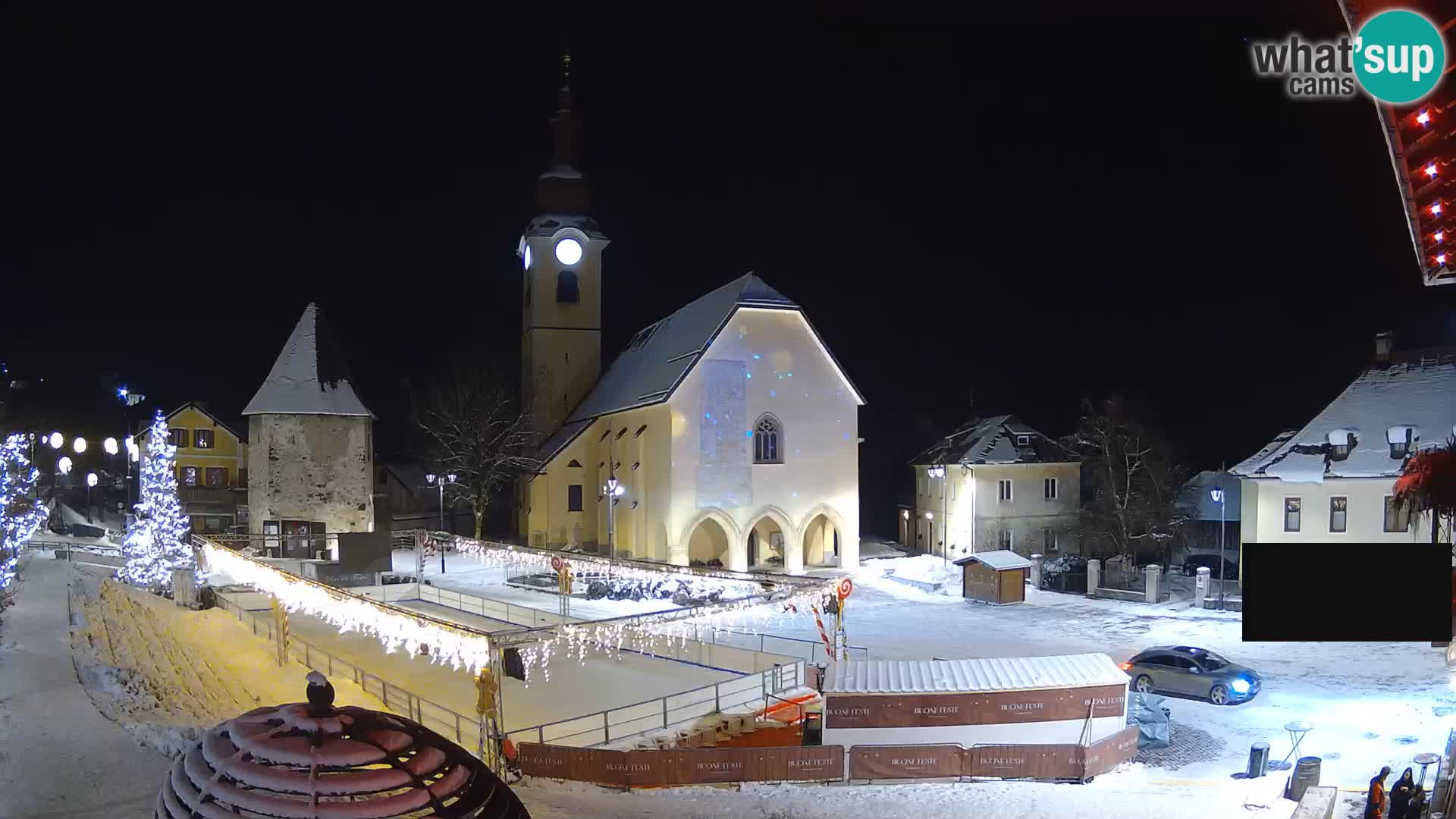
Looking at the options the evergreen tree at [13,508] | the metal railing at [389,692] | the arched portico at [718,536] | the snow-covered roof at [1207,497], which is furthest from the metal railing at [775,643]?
the snow-covered roof at [1207,497]

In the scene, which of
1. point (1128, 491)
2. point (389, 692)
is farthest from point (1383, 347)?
point (389, 692)

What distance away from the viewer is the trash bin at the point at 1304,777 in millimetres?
13234

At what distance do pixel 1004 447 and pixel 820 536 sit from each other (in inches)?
378

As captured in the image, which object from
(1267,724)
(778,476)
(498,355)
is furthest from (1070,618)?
(498,355)

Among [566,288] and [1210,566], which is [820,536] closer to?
[1210,566]

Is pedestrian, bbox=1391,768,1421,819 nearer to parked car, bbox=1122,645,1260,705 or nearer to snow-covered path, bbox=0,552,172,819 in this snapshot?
parked car, bbox=1122,645,1260,705

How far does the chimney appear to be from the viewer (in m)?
34.1

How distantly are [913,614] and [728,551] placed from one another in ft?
34.7

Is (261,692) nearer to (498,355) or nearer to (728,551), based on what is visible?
(728,551)

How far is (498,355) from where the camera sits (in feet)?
206

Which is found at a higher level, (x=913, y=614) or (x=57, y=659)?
(x=57, y=659)

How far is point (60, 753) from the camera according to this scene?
34.4 ft

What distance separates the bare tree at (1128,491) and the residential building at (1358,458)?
20.5ft
